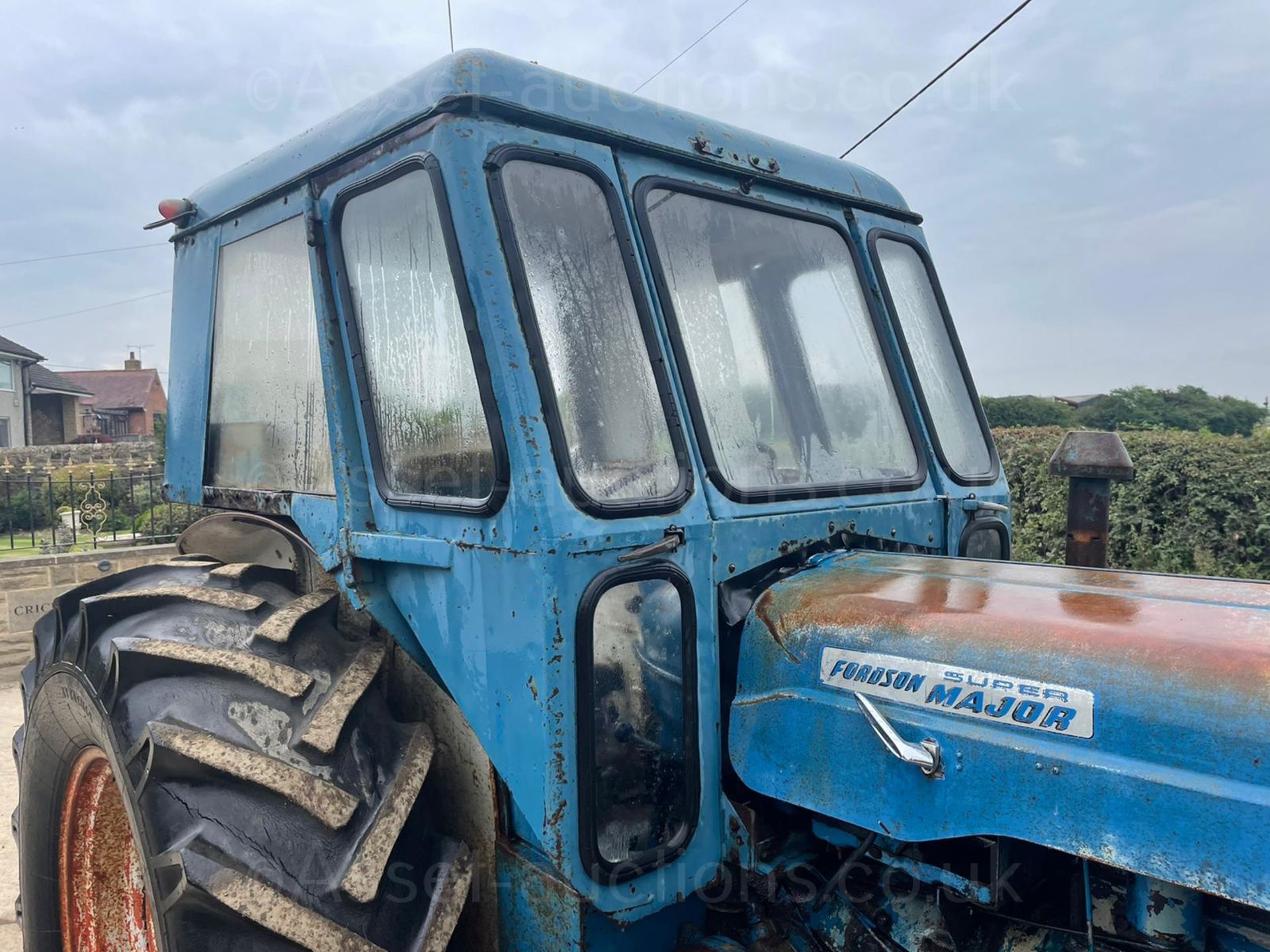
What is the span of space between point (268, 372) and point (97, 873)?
1405mm

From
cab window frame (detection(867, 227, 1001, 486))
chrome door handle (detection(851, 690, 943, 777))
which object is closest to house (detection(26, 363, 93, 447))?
cab window frame (detection(867, 227, 1001, 486))

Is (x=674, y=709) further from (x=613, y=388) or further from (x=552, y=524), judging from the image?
(x=613, y=388)

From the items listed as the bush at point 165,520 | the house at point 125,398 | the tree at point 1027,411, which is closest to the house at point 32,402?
the house at point 125,398

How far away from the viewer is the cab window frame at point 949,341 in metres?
2.56

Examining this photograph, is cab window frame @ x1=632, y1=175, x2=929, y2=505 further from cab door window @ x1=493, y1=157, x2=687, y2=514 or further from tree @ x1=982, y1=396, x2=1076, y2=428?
tree @ x1=982, y1=396, x2=1076, y2=428

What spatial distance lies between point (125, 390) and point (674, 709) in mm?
48786

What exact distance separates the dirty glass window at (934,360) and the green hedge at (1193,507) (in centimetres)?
444

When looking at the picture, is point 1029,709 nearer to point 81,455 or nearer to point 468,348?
point 468,348

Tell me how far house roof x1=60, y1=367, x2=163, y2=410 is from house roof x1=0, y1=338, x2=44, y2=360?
1452 cm

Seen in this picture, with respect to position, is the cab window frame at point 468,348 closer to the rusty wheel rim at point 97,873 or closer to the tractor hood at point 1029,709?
the tractor hood at point 1029,709

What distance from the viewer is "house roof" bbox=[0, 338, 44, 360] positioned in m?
26.8

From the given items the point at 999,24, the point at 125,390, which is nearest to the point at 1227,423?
the point at 999,24

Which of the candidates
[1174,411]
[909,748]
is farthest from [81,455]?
[1174,411]

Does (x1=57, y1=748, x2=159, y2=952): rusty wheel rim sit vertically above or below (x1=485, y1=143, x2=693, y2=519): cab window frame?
below
